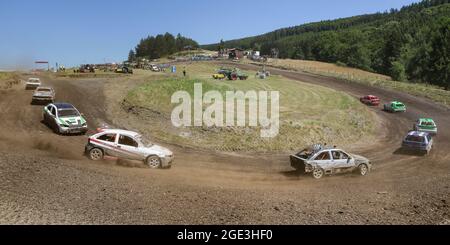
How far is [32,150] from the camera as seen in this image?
22188 mm

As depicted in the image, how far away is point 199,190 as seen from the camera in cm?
1655

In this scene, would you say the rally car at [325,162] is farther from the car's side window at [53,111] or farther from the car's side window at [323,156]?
the car's side window at [53,111]

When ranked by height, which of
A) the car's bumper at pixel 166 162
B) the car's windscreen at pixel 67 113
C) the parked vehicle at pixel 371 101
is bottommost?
the car's bumper at pixel 166 162

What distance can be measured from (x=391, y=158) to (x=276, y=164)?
9.30 m

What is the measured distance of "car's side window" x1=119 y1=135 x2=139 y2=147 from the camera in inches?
827

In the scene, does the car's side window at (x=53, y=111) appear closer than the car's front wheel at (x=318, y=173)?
No

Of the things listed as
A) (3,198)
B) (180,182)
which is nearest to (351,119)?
(180,182)

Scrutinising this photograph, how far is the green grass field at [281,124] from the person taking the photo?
3212cm

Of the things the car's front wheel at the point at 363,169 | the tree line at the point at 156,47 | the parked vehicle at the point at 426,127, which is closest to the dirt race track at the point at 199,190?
the car's front wheel at the point at 363,169

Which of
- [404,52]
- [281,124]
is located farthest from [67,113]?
[404,52]

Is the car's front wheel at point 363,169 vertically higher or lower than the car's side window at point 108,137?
lower

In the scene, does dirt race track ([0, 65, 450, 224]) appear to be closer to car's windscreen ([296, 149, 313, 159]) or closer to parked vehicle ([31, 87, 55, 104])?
car's windscreen ([296, 149, 313, 159])

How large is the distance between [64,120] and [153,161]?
33.4 feet

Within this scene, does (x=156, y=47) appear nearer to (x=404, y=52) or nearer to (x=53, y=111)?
(x=404, y=52)
